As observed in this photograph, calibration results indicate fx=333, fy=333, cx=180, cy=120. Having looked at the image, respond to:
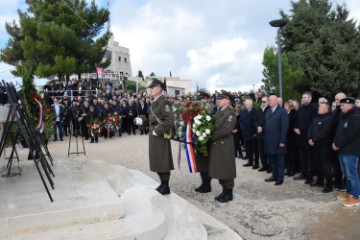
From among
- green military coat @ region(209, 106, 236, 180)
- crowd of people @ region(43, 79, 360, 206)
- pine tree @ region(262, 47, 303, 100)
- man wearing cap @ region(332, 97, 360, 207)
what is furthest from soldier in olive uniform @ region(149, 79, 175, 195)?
pine tree @ region(262, 47, 303, 100)

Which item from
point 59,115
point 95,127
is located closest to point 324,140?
point 95,127

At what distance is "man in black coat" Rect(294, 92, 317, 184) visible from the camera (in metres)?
7.17

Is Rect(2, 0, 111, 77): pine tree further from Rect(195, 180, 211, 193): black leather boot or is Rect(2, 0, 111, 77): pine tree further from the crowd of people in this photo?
Rect(195, 180, 211, 193): black leather boot

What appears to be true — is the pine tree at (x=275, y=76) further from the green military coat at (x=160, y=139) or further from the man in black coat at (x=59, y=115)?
the green military coat at (x=160, y=139)

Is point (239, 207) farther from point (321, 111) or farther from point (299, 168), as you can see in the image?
point (299, 168)

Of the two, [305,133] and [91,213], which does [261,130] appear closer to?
[305,133]

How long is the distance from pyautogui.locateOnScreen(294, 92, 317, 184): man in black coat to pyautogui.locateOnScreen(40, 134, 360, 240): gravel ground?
39 centimetres

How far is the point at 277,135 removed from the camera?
23.4 feet

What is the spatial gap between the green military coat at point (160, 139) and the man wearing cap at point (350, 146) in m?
2.87

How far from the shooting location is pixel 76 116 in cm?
1510

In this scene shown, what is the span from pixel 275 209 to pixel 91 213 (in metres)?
3.25

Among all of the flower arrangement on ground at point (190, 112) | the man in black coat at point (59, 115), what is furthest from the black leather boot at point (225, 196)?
the man in black coat at point (59, 115)

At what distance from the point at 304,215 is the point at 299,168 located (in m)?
3.01

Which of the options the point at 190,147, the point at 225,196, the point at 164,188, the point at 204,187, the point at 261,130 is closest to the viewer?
the point at 164,188
